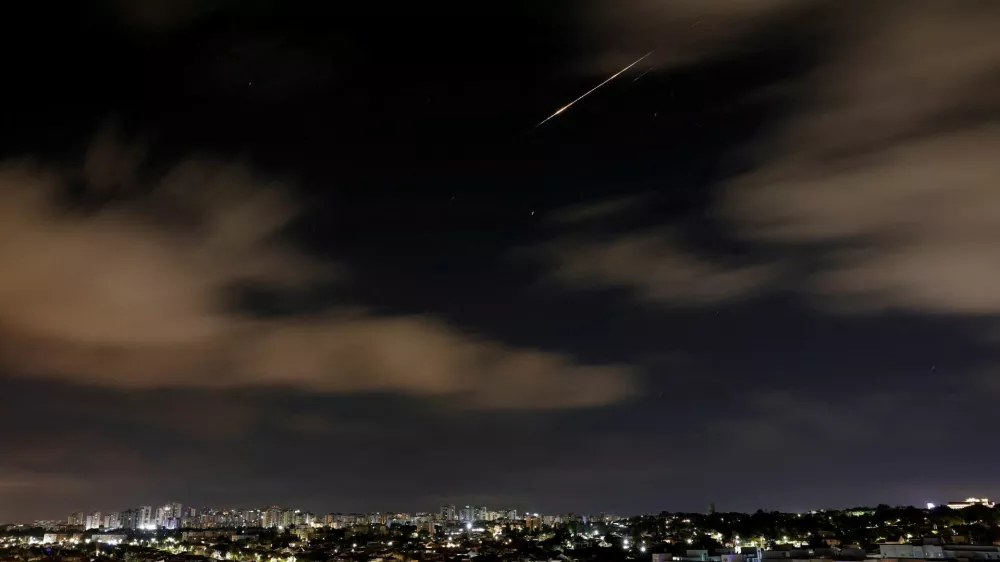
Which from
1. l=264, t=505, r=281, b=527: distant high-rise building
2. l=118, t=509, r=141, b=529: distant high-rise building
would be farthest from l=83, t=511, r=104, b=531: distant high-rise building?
l=264, t=505, r=281, b=527: distant high-rise building

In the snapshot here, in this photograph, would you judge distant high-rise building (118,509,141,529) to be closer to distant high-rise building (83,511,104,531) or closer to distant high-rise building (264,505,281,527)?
distant high-rise building (83,511,104,531)

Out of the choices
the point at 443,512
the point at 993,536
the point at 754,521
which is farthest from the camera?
the point at 443,512

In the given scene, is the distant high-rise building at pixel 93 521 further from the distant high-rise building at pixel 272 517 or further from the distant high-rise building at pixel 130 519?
the distant high-rise building at pixel 272 517

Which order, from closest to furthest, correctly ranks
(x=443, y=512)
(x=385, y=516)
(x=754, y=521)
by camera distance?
(x=754, y=521) → (x=385, y=516) → (x=443, y=512)

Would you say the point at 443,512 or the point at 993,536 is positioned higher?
the point at 993,536

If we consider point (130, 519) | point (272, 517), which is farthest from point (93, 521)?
point (272, 517)

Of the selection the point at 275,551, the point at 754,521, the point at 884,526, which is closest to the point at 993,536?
the point at 884,526

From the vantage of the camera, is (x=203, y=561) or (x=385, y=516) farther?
(x=385, y=516)

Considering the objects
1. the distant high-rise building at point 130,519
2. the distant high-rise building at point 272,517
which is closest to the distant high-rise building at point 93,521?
the distant high-rise building at point 130,519

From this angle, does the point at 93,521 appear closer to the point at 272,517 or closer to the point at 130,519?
the point at 130,519

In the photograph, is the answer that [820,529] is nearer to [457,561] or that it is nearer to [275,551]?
[457,561]
